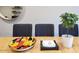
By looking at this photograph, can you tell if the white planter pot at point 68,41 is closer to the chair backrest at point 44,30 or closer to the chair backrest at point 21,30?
the chair backrest at point 44,30

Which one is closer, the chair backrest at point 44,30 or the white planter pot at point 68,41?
the white planter pot at point 68,41

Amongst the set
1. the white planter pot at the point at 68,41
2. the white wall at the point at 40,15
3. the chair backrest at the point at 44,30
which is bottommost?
the white planter pot at the point at 68,41

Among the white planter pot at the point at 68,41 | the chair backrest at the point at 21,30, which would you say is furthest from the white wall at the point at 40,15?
the white planter pot at the point at 68,41

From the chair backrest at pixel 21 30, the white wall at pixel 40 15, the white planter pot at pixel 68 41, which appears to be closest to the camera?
the white planter pot at pixel 68 41

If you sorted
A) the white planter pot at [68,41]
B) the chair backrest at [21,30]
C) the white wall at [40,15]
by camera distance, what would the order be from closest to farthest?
the white planter pot at [68,41], the chair backrest at [21,30], the white wall at [40,15]

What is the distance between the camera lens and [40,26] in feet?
8.69

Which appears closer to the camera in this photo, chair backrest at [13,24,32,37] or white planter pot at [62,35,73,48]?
white planter pot at [62,35,73,48]

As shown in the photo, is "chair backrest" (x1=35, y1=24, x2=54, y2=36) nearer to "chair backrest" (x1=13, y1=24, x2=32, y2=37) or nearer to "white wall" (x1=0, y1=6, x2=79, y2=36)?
"chair backrest" (x1=13, y1=24, x2=32, y2=37)

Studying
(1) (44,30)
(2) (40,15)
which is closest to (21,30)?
(1) (44,30)

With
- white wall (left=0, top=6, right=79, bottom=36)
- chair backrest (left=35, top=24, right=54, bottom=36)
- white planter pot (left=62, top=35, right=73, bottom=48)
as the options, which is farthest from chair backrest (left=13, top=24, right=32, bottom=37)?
white planter pot (left=62, top=35, right=73, bottom=48)

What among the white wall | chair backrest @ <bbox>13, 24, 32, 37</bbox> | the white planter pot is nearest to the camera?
the white planter pot

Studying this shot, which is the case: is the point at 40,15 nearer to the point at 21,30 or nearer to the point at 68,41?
the point at 21,30

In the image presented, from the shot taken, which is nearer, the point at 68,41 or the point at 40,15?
the point at 68,41
